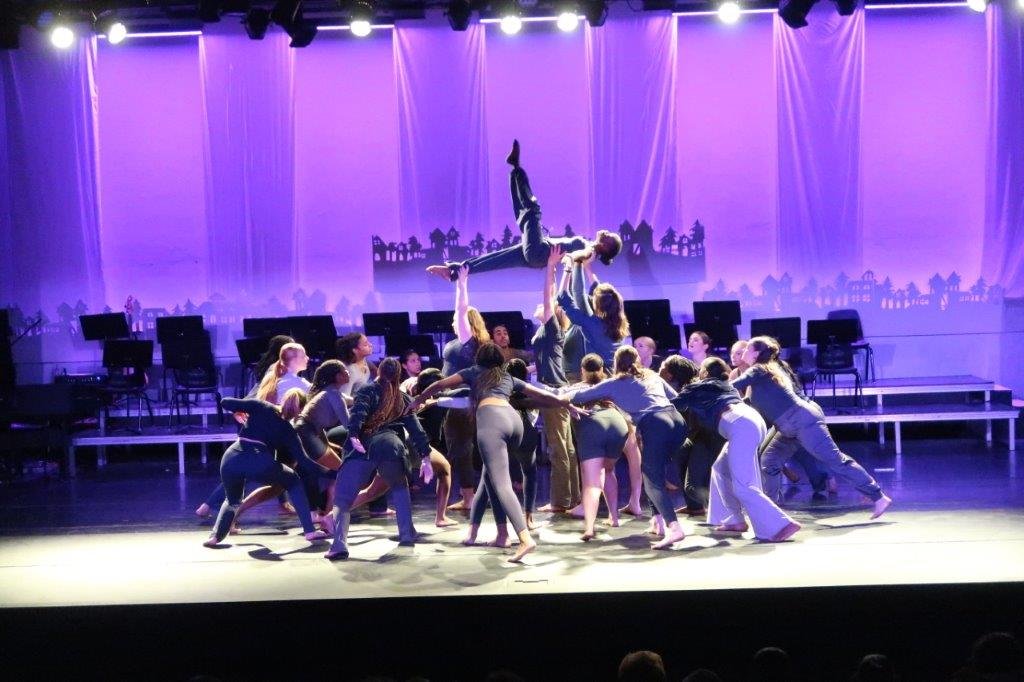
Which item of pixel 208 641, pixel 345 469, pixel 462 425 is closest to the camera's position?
pixel 208 641

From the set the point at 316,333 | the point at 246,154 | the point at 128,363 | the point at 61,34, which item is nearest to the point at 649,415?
the point at 316,333

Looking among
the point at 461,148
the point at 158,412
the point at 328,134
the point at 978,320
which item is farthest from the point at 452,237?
the point at 978,320

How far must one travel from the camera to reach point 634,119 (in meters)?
12.9

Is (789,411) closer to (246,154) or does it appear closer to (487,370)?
(487,370)

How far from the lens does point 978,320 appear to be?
12922 mm

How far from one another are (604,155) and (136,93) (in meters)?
5.59

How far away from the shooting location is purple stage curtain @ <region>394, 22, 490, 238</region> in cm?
1302

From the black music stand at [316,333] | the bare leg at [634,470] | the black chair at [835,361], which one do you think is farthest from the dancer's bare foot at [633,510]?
the black music stand at [316,333]

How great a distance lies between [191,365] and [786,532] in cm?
724

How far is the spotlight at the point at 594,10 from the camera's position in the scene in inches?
485

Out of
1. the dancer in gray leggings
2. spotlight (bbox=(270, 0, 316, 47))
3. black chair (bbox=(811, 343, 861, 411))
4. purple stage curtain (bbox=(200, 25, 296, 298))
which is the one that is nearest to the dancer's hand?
the dancer in gray leggings

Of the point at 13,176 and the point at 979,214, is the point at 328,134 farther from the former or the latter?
the point at 979,214

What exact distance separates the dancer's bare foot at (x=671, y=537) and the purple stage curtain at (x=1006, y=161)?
7.57 m

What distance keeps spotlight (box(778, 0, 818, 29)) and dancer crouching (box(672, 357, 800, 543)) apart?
258 inches
